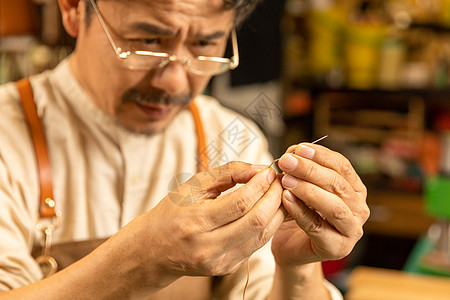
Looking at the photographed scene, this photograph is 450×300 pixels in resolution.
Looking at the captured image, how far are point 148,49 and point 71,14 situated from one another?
130mm

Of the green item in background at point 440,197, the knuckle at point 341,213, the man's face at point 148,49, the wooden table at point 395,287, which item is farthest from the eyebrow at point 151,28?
the green item in background at point 440,197

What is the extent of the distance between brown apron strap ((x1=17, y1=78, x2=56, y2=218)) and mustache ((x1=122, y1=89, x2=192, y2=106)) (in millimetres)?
169

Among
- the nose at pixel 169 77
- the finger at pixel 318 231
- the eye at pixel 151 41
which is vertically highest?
the eye at pixel 151 41

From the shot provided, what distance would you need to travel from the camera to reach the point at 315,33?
283cm

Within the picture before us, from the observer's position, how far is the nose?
31.6 inches

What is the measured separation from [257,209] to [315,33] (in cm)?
241

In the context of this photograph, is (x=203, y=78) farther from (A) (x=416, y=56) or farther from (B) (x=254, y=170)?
(A) (x=416, y=56)

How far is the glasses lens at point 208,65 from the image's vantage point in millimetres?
817

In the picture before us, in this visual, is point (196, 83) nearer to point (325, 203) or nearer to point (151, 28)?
point (151, 28)

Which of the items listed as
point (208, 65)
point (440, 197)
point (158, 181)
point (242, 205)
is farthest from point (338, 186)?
point (440, 197)

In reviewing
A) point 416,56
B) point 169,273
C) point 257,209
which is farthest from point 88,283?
point 416,56

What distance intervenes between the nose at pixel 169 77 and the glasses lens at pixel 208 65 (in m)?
0.02

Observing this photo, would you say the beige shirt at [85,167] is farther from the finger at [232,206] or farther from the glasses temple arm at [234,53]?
the finger at [232,206]

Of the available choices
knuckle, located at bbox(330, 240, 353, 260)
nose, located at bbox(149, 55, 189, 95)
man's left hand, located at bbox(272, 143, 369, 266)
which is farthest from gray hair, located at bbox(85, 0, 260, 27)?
knuckle, located at bbox(330, 240, 353, 260)
